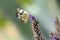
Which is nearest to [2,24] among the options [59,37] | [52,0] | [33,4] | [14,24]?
[14,24]

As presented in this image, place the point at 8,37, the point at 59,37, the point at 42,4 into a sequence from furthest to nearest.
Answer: the point at 42,4
the point at 8,37
the point at 59,37

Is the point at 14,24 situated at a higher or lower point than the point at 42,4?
lower

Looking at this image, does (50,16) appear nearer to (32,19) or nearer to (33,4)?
(33,4)

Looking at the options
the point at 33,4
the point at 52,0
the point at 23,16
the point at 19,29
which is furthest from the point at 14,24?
the point at 23,16

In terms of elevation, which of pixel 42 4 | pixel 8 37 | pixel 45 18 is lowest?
pixel 8 37

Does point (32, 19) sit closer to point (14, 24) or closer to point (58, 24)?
point (58, 24)

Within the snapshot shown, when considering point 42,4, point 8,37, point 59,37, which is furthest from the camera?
point 42,4

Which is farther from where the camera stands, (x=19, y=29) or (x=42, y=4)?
(x=42, y=4)
